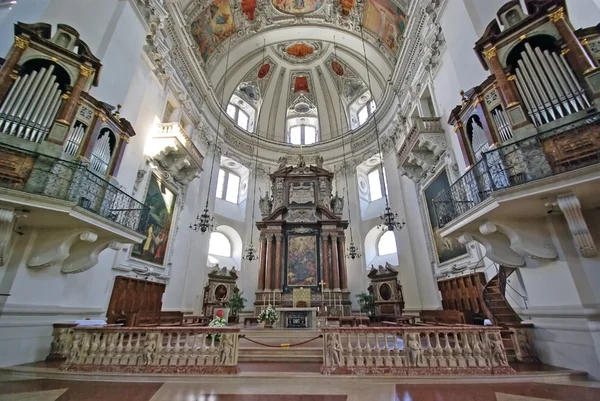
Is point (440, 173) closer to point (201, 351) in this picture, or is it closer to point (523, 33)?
point (523, 33)

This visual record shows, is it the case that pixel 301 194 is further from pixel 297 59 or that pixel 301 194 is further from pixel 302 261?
pixel 297 59

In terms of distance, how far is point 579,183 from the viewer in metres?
3.31

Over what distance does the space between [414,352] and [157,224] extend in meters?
8.50

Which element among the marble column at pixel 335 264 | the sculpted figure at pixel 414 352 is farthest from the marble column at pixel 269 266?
the sculpted figure at pixel 414 352

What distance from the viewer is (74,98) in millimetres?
4992

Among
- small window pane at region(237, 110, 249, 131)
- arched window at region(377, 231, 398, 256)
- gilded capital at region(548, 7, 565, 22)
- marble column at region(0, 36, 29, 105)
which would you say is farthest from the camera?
small window pane at region(237, 110, 249, 131)

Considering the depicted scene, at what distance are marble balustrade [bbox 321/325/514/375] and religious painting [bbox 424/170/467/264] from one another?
4039mm

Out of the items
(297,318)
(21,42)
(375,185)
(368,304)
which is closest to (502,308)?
(368,304)

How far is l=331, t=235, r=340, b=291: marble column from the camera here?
11402 millimetres

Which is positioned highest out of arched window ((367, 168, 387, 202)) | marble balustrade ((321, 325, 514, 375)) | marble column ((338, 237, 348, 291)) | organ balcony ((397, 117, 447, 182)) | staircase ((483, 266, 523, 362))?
arched window ((367, 168, 387, 202))

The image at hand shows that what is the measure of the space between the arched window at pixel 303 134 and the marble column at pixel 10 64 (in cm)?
1429

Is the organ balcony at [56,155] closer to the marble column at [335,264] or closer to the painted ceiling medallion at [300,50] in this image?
the marble column at [335,264]

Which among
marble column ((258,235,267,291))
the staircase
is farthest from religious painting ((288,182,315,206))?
the staircase

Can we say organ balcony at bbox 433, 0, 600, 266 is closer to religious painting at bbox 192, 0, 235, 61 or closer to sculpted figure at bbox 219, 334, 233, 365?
sculpted figure at bbox 219, 334, 233, 365
